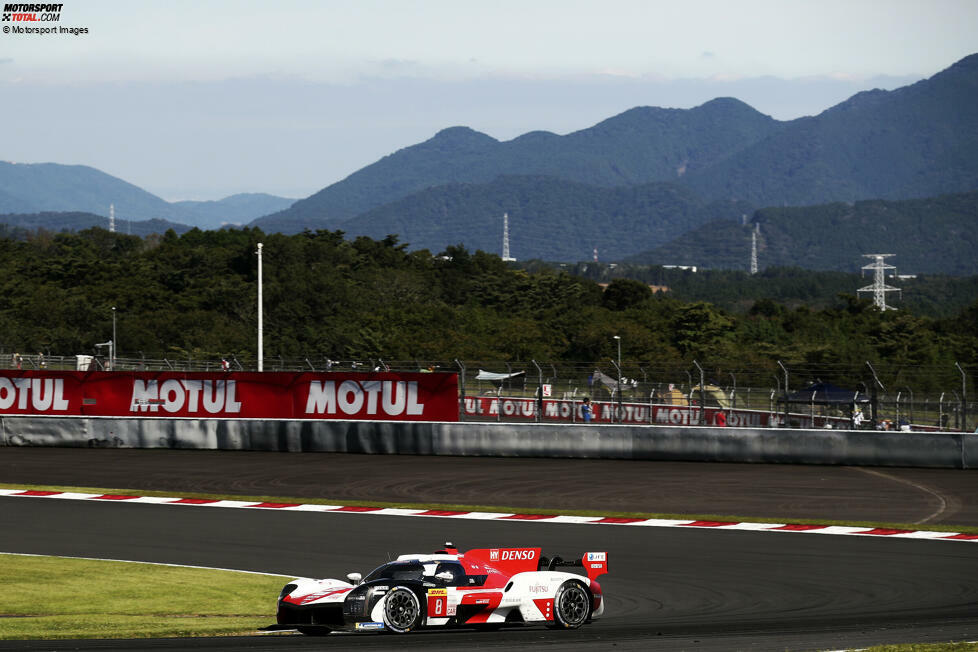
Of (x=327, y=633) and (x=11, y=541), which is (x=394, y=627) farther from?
(x=11, y=541)

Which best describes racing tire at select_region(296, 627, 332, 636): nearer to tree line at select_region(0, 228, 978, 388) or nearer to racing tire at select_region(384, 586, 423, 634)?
racing tire at select_region(384, 586, 423, 634)

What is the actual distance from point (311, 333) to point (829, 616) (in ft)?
269

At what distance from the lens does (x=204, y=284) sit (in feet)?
363

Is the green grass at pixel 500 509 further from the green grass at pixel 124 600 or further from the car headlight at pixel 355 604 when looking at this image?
the car headlight at pixel 355 604

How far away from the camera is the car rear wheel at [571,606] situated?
43.2 feet

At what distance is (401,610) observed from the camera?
42.0ft


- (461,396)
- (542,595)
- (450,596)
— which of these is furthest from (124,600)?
(461,396)

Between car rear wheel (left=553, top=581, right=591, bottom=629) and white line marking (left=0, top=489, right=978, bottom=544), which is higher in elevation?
car rear wheel (left=553, top=581, right=591, bottom=629)

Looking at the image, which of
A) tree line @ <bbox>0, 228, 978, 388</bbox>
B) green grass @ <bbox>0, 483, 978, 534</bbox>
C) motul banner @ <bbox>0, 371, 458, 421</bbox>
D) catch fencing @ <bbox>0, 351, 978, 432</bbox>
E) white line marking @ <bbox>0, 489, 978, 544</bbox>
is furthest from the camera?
tree line @ <bbox>0, 228, 978, 388</bbox>

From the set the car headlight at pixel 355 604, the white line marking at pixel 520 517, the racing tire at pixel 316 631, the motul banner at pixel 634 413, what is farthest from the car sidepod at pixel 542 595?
the motul banner at pixel 634 413

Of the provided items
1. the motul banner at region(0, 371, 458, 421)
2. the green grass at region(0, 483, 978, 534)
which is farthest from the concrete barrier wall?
the green grass at region(0, 483, 978, 534)

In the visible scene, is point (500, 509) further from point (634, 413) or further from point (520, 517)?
point (634, 413)

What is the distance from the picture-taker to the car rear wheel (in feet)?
43.2

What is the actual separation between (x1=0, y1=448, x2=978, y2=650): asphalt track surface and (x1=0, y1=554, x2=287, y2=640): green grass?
0.51 m
